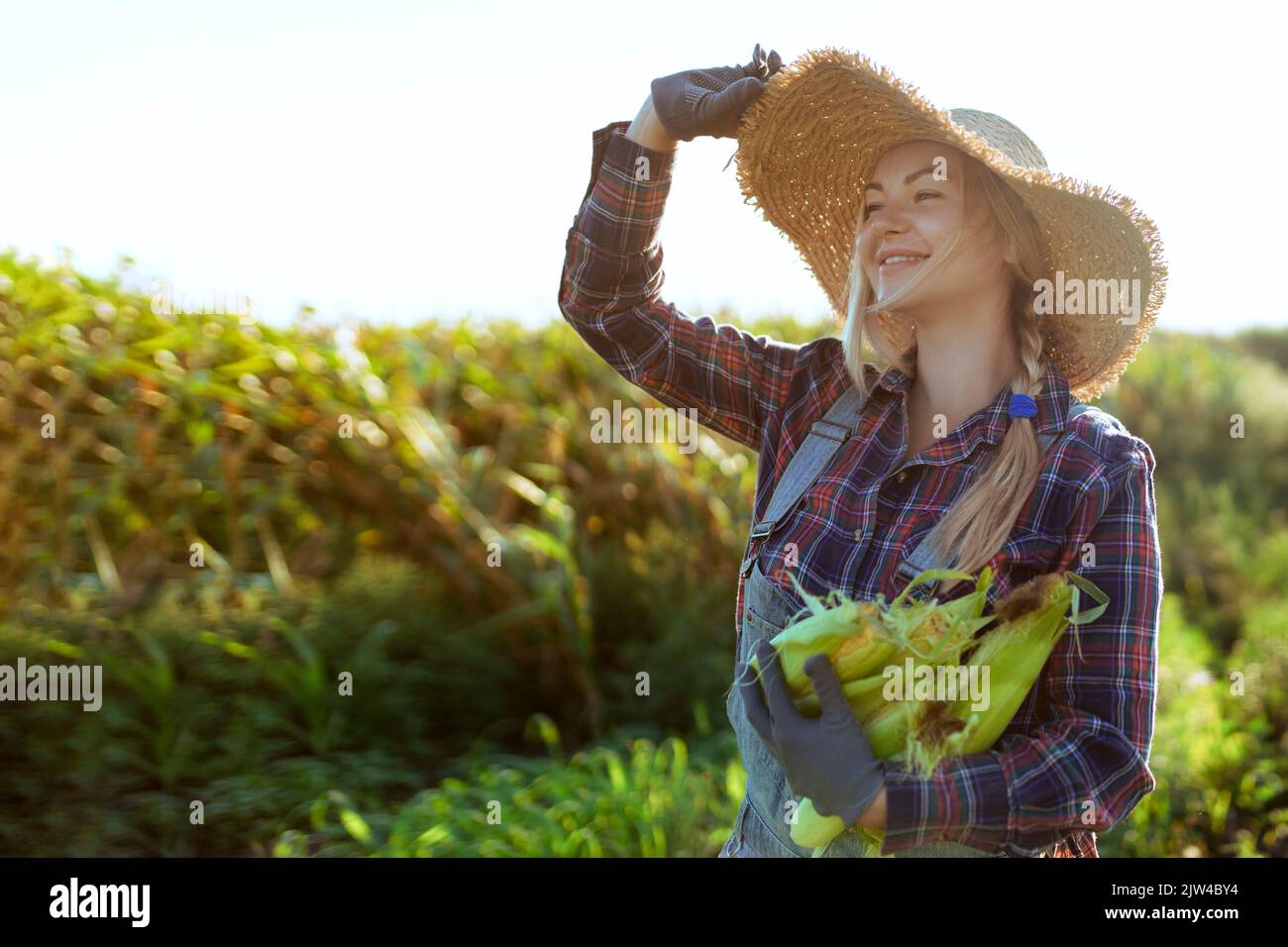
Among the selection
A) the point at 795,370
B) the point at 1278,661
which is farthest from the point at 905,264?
the point at 1278,661

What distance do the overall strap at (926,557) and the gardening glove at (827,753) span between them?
23 cm

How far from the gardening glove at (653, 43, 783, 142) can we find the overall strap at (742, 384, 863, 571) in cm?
57

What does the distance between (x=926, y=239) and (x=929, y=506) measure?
1.56ft

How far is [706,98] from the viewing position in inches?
82.0

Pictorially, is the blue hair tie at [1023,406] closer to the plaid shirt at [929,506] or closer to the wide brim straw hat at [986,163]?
the plaid shirt at [929,506]

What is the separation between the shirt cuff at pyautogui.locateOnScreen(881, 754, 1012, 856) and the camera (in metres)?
1.55

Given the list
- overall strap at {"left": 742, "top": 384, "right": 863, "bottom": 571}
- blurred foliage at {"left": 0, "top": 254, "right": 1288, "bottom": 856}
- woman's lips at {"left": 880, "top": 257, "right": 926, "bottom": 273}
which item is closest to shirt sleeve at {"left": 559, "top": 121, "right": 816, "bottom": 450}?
overall strap at {"left": 742, "top": 384, "right": 863, "bottom": 571}

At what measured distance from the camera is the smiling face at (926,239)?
76.6 inches

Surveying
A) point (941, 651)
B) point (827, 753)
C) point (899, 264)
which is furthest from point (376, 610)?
point (941, 651)

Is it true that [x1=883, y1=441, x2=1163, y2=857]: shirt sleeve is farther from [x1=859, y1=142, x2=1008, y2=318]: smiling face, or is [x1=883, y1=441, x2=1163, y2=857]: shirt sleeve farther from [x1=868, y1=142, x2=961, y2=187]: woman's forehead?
[x1=868, y1=142, x2=961, y2=187]: woman's forehead

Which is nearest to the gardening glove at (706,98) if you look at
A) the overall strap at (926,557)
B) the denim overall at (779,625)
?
the denim overall at (779,625)

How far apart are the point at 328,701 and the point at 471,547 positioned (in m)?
0.81

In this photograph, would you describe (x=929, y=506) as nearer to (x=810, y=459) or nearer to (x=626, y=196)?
(x=810, y=459)
